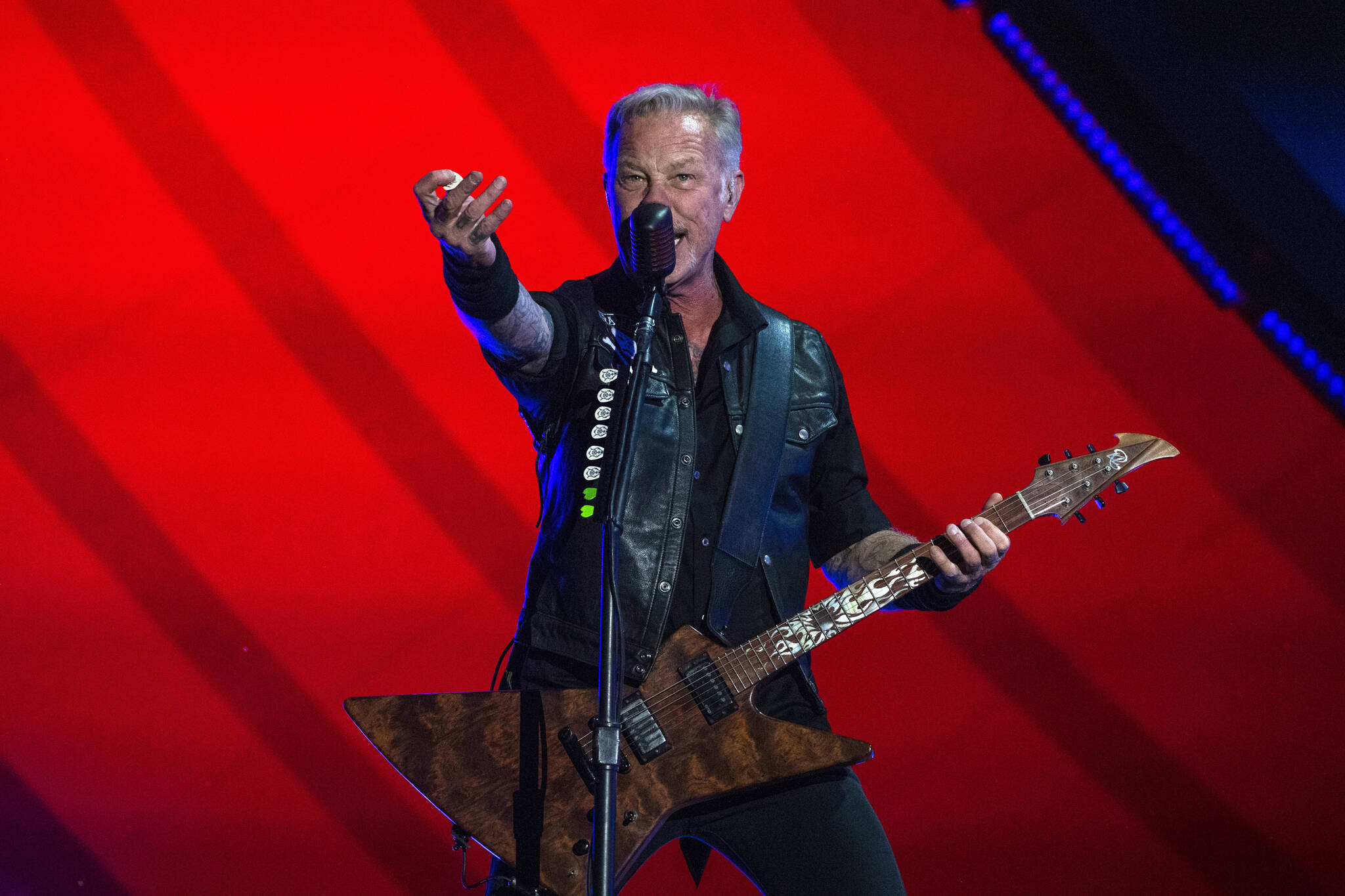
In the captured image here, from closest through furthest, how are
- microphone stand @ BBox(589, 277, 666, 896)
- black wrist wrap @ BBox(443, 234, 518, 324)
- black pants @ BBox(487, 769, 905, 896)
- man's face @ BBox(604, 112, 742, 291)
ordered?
microphone stand @ BBox(589, 277, 666, 896) < black wrist wrap @ BBox(443, 234, 518, 324) < black pants @ BBox(487, 769, 905, 896) < man's face @ BBox(604, 112, 742, 291)

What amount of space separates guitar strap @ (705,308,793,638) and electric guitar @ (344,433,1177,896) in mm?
111

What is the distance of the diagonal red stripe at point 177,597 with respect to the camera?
8.67 ft

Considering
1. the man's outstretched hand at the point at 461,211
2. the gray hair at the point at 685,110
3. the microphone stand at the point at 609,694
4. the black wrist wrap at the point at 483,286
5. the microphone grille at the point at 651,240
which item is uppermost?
the gray hair at the point at 685,110

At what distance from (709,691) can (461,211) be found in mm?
955

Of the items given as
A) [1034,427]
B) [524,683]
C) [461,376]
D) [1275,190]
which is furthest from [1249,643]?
[461,376]

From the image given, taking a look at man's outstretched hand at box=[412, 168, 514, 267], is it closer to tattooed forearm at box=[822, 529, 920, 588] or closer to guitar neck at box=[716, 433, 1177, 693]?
guitar neck at box=[716, 433, 1177, 693]

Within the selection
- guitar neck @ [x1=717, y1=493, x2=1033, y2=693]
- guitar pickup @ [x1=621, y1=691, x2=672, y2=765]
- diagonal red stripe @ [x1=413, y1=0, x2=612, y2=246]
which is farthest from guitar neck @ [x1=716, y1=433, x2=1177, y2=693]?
diagonal red stripe @ [x1=413, y1=0, x2=612, y2=246]

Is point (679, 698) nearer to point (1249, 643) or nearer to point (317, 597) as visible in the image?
point (317, 597)

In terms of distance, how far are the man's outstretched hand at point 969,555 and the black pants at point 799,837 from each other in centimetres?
43

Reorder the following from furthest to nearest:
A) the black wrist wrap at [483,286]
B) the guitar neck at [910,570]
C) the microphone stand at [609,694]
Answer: the guitar neck at [910,570]
the black wrist wrap at [483,286]
the microphone stand at [609,694]

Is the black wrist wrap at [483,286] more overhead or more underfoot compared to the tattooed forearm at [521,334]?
more overhead

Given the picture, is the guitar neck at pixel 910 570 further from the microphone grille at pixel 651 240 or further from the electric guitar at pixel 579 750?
the microphone grille at pixel 651 240

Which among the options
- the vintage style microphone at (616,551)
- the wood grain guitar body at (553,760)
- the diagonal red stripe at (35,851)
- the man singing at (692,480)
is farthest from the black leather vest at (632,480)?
the diagonal red stripe at (35,851)

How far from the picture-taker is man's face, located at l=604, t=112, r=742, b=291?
A: 1.96 metres
